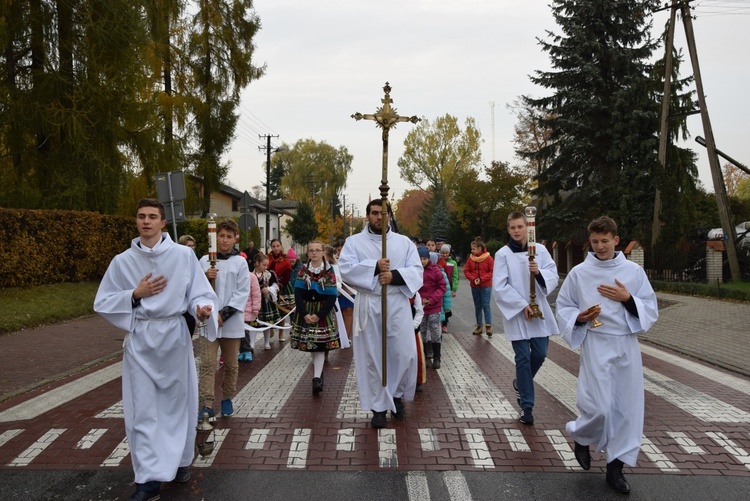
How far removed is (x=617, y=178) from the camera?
28.9 m

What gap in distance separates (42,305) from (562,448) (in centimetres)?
1261

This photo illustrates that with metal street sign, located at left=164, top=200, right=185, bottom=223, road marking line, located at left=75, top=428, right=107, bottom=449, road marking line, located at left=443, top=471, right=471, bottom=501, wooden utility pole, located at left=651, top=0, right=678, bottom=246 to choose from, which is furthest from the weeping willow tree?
wooden utility pole, located at left=651, top=0, right=678, bottom=246

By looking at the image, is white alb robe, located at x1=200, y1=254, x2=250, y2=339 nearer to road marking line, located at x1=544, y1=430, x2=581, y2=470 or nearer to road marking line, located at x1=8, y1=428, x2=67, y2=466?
road marking line, located at x1=8, y1=428, x2=67, y2=466

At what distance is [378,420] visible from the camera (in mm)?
5844

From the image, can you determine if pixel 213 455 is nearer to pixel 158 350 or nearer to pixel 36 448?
pixel 158 350

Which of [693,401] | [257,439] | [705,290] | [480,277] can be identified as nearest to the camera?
[257,439]

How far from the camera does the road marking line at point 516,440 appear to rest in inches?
205

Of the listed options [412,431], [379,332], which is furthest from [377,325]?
[412,431]

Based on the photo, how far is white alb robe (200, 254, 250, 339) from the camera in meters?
6.24

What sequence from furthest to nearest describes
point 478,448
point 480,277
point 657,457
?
1. point 480,277
2. point 478,448
3. point 657,457

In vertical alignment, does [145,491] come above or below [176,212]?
below

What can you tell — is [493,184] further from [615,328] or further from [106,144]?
[615,328]

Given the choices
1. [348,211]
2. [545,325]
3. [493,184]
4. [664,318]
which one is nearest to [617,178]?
[664,318]

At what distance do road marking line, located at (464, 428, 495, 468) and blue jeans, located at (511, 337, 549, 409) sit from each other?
0.56m
